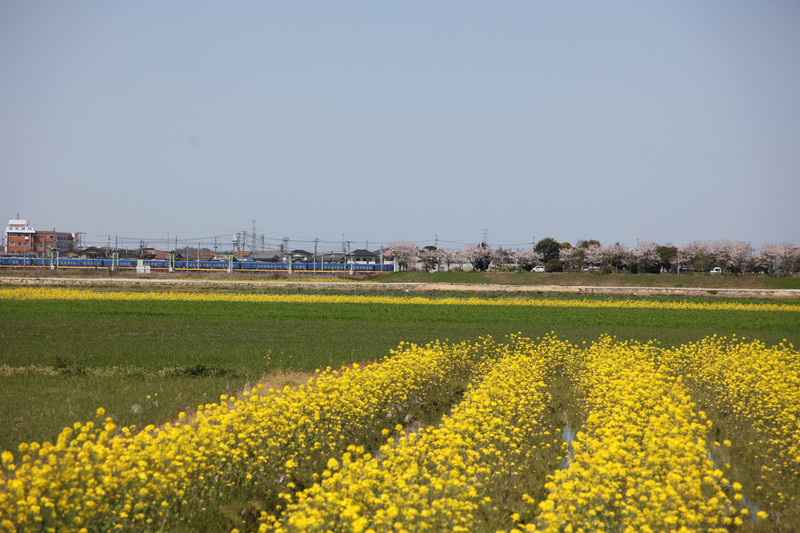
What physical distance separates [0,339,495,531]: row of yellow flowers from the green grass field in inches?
107

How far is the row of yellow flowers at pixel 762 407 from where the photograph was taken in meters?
8.63

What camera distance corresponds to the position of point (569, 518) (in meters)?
5.84

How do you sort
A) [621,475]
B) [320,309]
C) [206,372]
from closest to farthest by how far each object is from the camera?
[621,475], [206,372], [320,309]

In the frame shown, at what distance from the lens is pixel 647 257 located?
371ft

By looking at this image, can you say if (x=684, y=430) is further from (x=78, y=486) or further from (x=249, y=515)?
(x=78, y=486)

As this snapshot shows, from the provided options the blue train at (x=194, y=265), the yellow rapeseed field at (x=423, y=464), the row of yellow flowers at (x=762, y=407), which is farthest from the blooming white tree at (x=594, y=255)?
the yellow rapeseed field at (x=423, y=464)

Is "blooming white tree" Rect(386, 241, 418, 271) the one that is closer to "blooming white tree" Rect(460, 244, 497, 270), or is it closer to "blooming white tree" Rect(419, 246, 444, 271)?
"blooming white tree" Rect(419, 246, 444, 271)

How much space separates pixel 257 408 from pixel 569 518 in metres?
4.69

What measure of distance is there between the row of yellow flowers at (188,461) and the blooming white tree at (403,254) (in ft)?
446

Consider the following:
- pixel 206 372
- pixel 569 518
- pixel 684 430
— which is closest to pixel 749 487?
pixel 684 430

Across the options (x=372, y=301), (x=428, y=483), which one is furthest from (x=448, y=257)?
(x=428, y=483)

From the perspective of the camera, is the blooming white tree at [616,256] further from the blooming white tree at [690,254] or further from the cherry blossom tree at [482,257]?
the cherry blossom tree at [482,257]

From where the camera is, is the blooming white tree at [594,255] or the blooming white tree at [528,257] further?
the blooming white tree at [528,257]

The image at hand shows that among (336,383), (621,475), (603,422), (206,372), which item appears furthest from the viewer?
(206,372)
